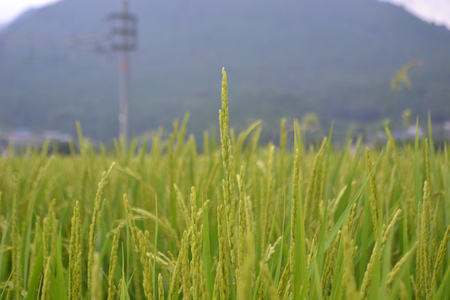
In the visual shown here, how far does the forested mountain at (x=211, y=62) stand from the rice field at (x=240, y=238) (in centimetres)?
4116

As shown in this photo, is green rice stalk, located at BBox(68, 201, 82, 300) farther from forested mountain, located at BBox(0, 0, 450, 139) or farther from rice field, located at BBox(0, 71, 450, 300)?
forested mountain, located at BBox(0, 0, 450, 139)

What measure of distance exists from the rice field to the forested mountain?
135 feet

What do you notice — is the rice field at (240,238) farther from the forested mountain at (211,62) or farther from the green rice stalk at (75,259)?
the forested mountain at (211,62)

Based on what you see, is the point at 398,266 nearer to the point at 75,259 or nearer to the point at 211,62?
the point at 75,259

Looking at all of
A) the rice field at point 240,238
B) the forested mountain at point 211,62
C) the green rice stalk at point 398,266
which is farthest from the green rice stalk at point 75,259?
the forested mountain at point 211,62

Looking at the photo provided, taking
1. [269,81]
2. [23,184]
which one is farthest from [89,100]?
[23,184]

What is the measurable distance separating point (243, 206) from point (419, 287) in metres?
0.34

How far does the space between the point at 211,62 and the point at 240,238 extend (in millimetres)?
78849

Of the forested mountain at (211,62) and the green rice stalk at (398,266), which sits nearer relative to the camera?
the green rice stalk at (398,266)

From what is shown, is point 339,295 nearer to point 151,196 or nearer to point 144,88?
point 151,196

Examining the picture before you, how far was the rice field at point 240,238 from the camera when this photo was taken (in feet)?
1.42

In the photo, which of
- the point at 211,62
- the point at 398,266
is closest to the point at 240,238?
the point at 398,266

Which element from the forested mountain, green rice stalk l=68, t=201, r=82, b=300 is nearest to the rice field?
green rice stalk l=68, t=201, r=82, b=300

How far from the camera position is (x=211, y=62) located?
7744cm
